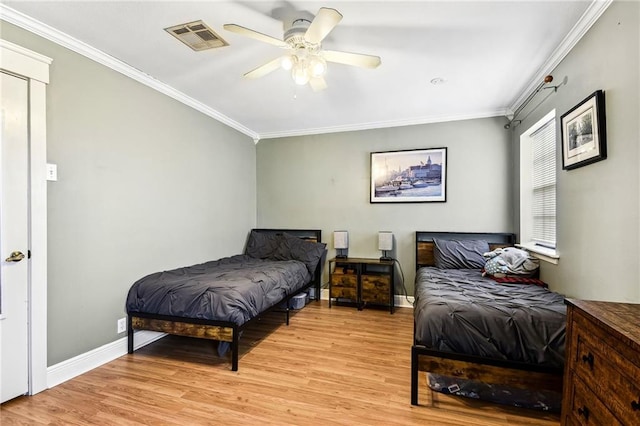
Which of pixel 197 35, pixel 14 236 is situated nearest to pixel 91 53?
pixel 197 35

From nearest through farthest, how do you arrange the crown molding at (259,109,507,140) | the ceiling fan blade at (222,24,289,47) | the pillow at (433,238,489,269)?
the ceiling fan blade at (222,24,289,47)
the pillow at (433,238,489,269)
the crown molding at (259,109,507,140)

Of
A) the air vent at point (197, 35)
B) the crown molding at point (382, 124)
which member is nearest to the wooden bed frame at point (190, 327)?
the air vent at point (197, 35)

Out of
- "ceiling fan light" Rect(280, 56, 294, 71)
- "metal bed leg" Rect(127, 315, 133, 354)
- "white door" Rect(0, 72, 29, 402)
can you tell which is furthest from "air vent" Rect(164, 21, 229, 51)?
"metal bed leg" Rect(127, 315, 133, 354)

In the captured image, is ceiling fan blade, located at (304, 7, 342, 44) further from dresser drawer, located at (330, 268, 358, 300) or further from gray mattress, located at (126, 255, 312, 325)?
dresser drawer, located at (330, 268, 358, 300)

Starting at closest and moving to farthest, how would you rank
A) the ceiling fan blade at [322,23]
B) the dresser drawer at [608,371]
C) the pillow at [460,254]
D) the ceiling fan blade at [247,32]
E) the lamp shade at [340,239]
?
1. the dresser drawer at [608,371]
2. the ceiling fan blade at [322,23]
3. the ceiling fan blade at [247,32]
4. the pillow at [460,254]
5. the lamp shade at [340,239]

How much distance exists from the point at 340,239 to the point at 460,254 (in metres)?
1.54

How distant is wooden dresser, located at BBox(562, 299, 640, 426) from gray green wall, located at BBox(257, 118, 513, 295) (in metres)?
2.72

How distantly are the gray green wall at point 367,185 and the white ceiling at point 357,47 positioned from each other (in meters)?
0.47

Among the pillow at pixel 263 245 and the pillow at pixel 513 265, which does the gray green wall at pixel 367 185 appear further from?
the pillow at pixel 513 265

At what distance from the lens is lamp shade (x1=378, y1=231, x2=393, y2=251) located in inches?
159

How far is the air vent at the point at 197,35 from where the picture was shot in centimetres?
214

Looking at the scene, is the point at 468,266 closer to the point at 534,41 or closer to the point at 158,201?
the point at 534,41

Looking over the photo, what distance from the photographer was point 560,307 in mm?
2008

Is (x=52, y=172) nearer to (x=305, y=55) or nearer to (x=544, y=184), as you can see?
(x=305, y=55)
